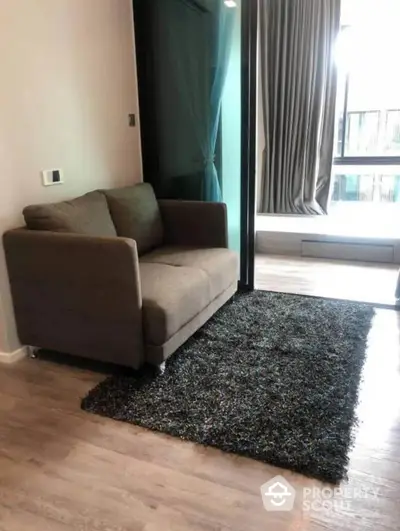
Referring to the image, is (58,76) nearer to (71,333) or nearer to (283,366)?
(71,333)

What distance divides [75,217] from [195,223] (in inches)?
37.8

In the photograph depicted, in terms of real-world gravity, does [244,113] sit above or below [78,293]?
above

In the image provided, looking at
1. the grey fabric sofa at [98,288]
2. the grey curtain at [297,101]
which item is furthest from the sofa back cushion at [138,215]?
the grey curtain at [297,101]

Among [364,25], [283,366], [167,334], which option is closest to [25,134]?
[167,334]

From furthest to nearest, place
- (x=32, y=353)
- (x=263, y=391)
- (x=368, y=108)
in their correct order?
(x=368, y=108) < (x=32, y=353) < (x=263, y=391)

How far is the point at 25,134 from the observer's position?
2.48 meters

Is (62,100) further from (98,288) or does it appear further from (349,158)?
(349,158)

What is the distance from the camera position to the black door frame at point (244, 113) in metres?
3.09

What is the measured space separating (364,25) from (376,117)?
1.01 m

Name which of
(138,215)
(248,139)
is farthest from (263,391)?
(248,139)

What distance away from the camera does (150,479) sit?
165 centimetres

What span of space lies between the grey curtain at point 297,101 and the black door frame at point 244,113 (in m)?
2.05

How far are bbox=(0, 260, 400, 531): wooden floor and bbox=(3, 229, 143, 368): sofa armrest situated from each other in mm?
329

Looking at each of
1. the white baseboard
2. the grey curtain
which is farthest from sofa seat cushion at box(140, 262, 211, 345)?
the grey curtain
